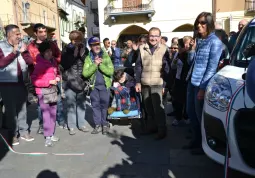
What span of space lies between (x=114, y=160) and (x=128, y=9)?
19.8 m

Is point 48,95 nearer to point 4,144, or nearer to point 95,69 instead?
point 95,69

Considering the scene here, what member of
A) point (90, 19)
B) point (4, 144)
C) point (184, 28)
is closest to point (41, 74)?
point (4, 144)

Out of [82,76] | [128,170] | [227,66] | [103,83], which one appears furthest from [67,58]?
[227,66]

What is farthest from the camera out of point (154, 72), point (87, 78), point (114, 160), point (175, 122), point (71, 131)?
point (175, 122)

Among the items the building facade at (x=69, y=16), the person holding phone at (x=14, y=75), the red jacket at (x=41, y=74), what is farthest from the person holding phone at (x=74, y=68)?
the building facade at (x=69, y=16)

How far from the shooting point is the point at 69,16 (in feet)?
116

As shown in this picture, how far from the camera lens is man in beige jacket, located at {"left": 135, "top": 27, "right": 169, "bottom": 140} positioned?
420cm

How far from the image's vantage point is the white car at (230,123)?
2281 mm

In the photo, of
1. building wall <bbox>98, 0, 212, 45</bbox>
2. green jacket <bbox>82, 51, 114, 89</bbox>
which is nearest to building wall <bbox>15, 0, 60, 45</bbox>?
building wall <bbox>98, 0, 212, 45</bbox>

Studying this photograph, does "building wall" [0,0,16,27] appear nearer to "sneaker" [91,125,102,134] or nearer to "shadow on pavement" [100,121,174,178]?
"sneaker" [91,125,102,134]

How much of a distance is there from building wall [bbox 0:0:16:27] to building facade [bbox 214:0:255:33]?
49.3 feet

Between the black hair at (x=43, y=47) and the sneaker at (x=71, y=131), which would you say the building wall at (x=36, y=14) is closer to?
the sneaker at (x=71, y=131)

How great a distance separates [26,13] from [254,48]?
21.5 metres

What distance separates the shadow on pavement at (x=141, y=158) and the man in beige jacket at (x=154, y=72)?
1.03 feet
